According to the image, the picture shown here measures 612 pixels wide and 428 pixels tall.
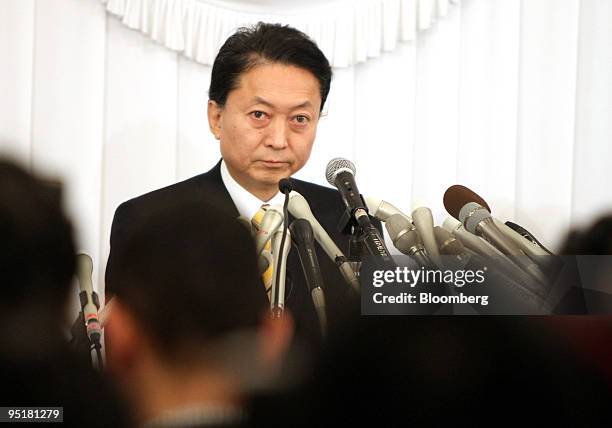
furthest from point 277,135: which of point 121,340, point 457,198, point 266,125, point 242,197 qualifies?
point 121,340

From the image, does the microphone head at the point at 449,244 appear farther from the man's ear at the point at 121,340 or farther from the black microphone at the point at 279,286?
the man's ear at the point at 121,340

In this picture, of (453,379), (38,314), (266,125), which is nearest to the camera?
(453,379)

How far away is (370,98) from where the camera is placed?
2186 mm

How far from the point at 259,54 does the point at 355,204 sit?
584 millimetres

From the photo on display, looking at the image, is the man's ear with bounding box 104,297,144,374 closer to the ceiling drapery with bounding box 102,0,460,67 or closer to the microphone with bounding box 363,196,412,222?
the microphone with bounding box 363,196,412,222

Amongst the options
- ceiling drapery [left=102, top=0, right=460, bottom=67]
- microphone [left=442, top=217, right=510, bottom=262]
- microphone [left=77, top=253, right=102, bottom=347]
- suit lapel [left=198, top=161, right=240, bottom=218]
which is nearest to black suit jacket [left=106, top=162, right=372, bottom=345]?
suit lapel [left=198, top=161, right=240, bottom=218]

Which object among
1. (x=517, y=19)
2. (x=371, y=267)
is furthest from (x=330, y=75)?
(x=371, y=267)

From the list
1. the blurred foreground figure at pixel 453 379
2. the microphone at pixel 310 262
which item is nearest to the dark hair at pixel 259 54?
the microphone at pixel 310 262

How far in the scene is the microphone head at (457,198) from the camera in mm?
1956

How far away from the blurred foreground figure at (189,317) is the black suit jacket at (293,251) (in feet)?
0.44

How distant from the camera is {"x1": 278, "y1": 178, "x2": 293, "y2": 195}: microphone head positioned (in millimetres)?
1963

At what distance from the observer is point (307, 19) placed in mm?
2105

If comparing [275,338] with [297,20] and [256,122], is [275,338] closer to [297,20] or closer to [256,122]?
[256,122]

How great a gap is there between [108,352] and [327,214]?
20.3 inches
